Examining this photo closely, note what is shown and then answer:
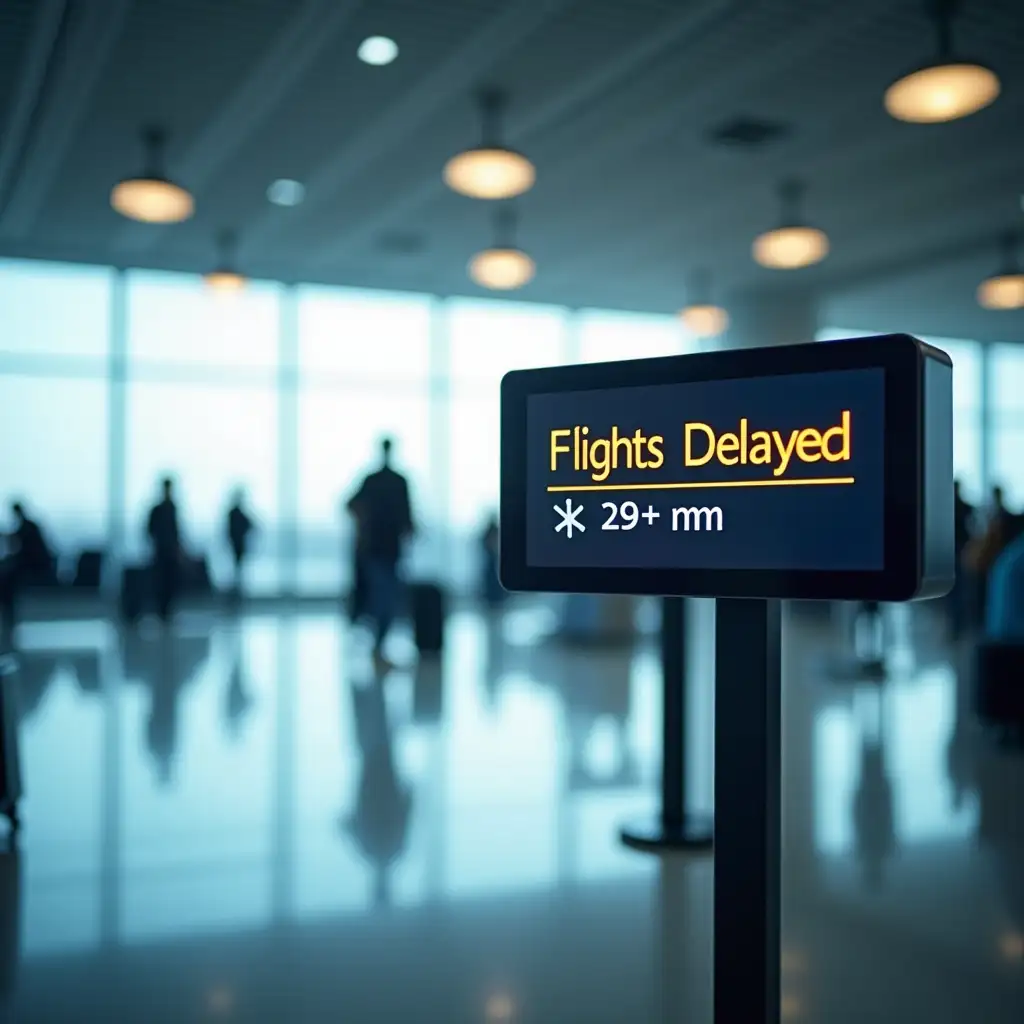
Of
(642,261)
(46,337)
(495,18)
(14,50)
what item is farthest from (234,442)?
(495,18)

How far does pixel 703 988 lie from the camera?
2133 millimetres

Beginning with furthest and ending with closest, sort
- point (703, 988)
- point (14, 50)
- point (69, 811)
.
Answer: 1. point (14, 50)
2. point (69, 811)
3. point (703, 988)

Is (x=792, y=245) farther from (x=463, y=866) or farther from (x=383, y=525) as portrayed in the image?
(x=463, y=866)

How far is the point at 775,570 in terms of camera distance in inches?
54.3

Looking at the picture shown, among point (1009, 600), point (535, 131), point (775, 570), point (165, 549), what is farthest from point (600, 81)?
point (165, 549)

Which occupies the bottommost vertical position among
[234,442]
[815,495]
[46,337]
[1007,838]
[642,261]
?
[1007,838]

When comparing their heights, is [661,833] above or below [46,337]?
below

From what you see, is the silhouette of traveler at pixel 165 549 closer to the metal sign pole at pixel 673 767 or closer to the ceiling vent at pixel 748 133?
the ceiling vent at pixel 748 133

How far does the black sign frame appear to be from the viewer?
1273mm

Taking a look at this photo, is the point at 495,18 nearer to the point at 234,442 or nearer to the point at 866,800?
the point at 866,800

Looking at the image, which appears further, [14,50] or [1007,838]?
[14,50]

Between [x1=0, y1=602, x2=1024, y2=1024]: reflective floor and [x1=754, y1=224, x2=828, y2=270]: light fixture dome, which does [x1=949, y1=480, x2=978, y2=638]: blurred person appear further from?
[x1=0, y1=602, x2=1024, y2=1024]: reflective floor

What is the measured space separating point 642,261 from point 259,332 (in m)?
4.41

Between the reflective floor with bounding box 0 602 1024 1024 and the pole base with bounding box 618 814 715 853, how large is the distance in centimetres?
10
